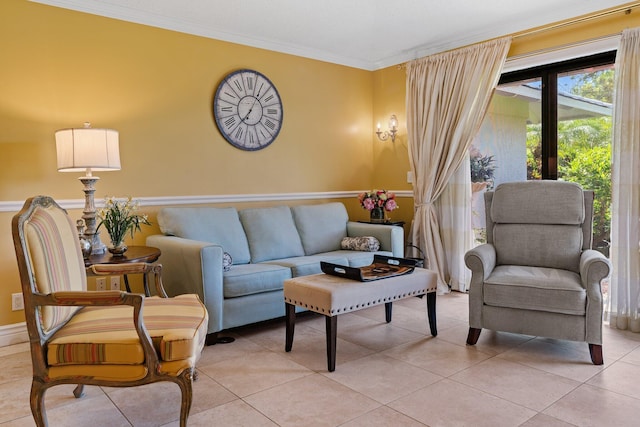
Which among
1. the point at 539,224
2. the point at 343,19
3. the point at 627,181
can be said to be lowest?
the point at 539,224

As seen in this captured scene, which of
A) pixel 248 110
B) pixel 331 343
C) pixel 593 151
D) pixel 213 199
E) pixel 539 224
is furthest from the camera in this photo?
pixel 248 110

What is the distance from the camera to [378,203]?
4527 mm

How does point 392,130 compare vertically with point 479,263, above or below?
above

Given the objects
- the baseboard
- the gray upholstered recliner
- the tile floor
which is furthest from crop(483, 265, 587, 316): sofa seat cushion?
the baseboard

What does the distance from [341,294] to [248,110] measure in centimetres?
220

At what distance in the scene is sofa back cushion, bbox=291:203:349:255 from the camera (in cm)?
415

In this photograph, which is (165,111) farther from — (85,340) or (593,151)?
Result: (593,151)

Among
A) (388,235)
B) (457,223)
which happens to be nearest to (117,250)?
(388,235)

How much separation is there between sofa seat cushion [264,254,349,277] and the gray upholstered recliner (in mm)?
1130

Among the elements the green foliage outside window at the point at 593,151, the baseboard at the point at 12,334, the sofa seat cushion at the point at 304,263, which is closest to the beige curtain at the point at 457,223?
the green foliage outside window at the point at 593,151

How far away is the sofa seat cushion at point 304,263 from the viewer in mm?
3466

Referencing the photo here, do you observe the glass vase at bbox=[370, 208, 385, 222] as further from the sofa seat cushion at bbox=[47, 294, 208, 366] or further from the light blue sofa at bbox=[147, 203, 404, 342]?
the sofa seat cushion at bbox=[47, 294, 208, 366]

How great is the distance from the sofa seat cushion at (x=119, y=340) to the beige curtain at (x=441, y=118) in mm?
2912

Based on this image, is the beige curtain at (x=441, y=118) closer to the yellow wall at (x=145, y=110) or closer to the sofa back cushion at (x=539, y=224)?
the yellow wall at (x=145, y=110)
